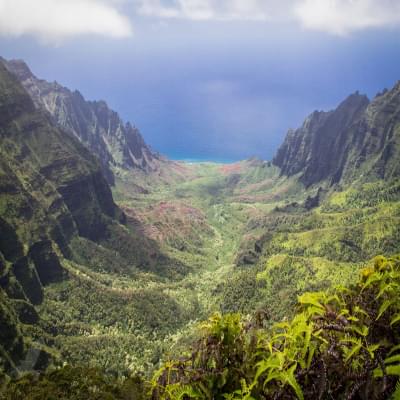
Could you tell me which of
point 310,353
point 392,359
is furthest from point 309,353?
point 392,359

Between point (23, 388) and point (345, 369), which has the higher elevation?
point (345, 369)

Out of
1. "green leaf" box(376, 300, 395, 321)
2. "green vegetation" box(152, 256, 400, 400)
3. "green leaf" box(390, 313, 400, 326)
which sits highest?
"green leaf" box(376, 300, 395, 321)

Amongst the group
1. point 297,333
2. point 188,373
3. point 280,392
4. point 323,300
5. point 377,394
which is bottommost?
point 188,373

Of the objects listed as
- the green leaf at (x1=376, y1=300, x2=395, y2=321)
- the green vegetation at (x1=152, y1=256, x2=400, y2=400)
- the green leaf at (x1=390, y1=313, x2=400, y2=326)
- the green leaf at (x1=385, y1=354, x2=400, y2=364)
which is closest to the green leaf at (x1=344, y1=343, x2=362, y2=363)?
the green vegetation at (x1=152, y1=256, x2=400, y2=400)

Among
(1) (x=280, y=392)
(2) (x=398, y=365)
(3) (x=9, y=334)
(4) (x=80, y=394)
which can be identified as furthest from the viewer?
(3) (x=9, y=334)

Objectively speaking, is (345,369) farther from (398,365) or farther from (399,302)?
(399,302)

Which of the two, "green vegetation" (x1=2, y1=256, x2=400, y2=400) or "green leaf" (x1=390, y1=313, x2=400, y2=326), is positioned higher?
"green leaf" (x1=390, y1=313, x2=400, y2=326)

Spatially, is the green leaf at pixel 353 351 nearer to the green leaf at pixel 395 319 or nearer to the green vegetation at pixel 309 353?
the green vegetation at pixel 309 353

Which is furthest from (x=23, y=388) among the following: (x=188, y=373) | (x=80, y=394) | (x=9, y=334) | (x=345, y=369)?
(x=9, y=334)

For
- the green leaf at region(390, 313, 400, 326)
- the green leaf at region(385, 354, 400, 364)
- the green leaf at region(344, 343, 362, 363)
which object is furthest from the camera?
the green leaf at region(390, 313, 400, 326)

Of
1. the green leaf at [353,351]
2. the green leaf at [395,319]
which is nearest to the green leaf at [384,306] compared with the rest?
the green leaf at [395,319]

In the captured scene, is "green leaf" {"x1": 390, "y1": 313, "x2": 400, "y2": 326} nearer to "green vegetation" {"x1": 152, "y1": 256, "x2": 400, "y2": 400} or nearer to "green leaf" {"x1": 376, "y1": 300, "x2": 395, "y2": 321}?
"green vegetation" {"x1": 152, "y1": 256, "x2": 400, "y2": 400}
